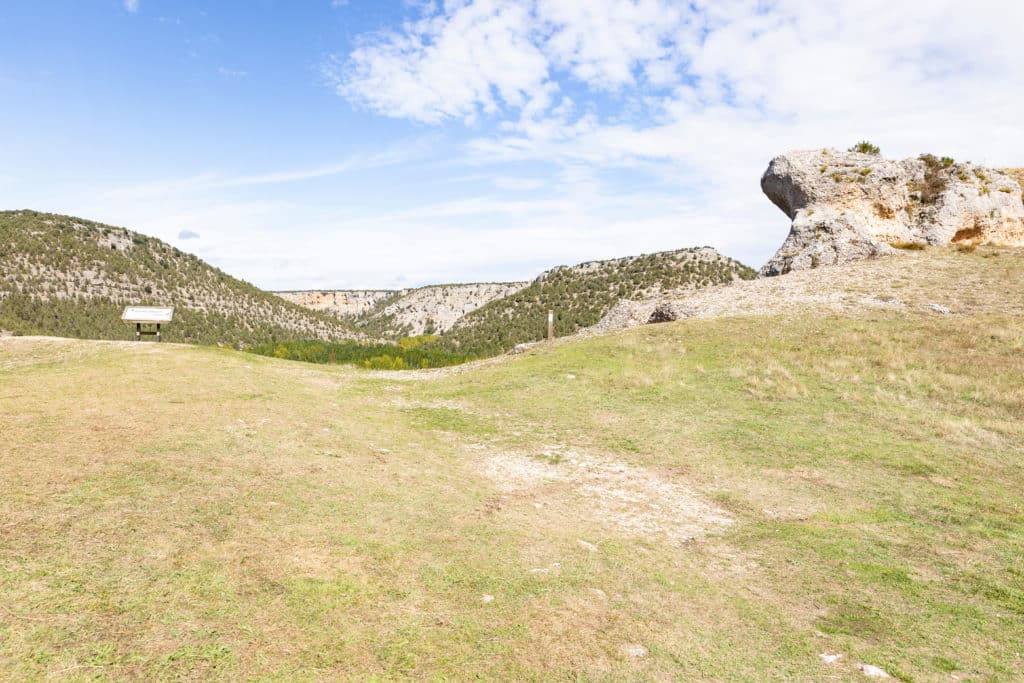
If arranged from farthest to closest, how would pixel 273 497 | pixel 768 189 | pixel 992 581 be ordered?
A: pixel 768 189 < pixel 273 497 < pixel 992 581

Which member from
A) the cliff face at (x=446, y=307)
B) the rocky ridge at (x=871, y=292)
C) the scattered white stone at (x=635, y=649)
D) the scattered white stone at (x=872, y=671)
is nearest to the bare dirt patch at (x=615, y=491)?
the scattered white stone at (x=635, y=649)

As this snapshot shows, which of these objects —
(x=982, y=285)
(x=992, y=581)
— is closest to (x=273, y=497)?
(x=992, y=581)

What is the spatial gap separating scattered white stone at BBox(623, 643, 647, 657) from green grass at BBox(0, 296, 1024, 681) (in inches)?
3.4

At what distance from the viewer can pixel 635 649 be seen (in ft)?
19.2

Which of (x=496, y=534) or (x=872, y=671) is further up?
(x=496, y=534)

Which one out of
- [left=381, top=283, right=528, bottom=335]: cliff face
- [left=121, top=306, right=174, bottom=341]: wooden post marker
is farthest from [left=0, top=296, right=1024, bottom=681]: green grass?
[left=381, top=283, right=528, bottom=335]: cliff face

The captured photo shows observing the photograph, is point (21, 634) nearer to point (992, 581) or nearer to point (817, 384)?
point (992, 581)

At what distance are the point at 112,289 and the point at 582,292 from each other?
87548 mm

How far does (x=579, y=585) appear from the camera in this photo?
23.6 ft

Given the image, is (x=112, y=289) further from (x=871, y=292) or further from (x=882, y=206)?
(x=882, y=206)

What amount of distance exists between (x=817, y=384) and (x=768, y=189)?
28141mm

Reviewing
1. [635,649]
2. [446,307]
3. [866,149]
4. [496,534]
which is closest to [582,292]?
[866,149]

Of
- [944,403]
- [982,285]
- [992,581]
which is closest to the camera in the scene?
[992,581]

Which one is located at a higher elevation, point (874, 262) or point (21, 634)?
point (874, 262)
